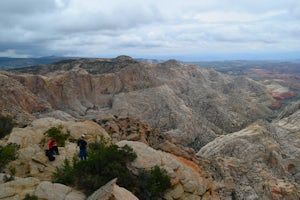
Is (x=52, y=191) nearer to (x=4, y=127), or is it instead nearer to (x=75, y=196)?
(x=75, y=196)

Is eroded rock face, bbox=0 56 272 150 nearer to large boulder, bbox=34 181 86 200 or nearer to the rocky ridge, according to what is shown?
the rocky ridge

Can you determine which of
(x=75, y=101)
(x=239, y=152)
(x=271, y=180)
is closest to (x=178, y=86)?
(x=75, y=101)

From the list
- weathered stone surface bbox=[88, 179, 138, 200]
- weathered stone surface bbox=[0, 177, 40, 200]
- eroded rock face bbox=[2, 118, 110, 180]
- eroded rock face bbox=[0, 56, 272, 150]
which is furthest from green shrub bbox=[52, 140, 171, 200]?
eroded rock face bbox=[0, 56, 272, 150]

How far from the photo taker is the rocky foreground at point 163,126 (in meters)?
16.7

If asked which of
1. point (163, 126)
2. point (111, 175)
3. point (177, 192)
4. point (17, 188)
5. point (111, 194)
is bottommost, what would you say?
point (163, 126)

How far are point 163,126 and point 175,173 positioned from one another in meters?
45.9

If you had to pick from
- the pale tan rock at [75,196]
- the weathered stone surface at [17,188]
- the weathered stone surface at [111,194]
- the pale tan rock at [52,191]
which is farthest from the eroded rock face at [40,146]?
the weathered stone surface at [111,194]

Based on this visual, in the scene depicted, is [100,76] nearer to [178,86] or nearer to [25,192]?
[178,86]

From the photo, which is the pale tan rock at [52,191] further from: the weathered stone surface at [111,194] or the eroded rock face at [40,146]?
the eroded rock face at [40,146]

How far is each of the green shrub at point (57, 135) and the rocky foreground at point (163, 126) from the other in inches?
17.9

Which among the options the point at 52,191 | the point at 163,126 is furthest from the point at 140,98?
the point at 52,191

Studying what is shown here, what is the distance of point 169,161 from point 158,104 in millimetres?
50525

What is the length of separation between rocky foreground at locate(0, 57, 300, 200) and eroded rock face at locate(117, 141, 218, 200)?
47mm

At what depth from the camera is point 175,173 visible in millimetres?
16203
